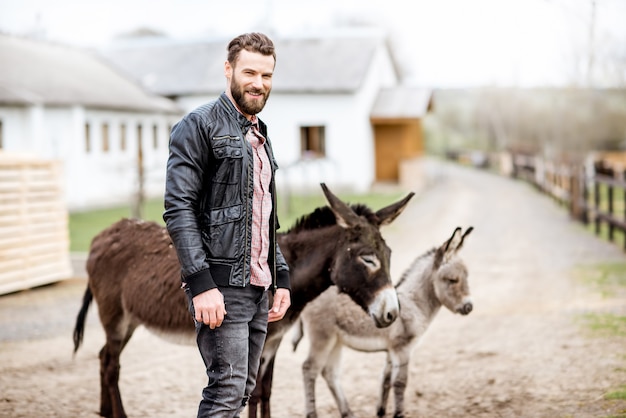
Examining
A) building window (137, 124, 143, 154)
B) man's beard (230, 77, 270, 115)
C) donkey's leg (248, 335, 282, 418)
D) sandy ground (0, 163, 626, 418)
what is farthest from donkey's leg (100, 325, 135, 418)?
building window (137, 124, 143, 154)

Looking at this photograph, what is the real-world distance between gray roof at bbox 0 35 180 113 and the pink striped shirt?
20.6 m

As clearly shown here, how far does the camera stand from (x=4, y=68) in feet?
80.8

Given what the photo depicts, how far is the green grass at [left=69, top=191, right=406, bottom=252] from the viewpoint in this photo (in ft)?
58.3

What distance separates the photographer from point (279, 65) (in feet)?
111

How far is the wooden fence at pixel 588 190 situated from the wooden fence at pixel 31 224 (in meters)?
11.1

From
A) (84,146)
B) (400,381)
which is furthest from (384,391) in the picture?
(84,146)

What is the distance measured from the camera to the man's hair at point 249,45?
350cm

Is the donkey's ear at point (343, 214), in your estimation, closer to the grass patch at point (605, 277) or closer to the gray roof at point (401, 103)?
the grass patch at point (605, 277)

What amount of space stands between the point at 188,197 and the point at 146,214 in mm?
19723

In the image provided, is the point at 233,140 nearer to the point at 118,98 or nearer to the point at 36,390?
the point at 36,390

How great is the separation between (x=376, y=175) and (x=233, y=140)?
31808mm

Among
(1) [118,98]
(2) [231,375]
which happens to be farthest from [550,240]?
(1) [118,98]

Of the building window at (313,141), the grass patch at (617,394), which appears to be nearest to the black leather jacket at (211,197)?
the grass patch at (617,394)

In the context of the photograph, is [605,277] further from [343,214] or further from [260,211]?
[260,211]
